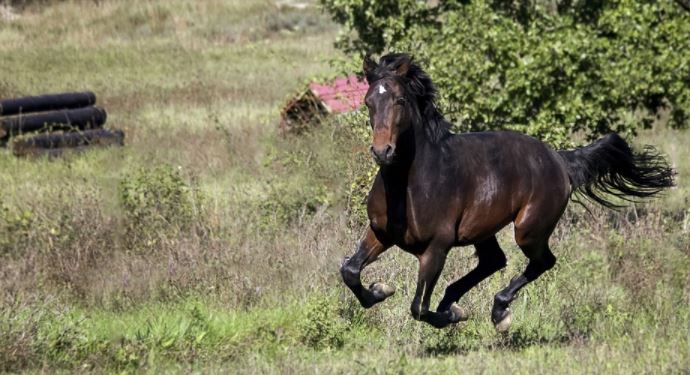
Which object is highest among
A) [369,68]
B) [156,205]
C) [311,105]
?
[369,68]

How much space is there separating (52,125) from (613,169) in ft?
45.1

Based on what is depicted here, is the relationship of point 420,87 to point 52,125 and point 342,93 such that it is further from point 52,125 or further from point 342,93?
point 52,125

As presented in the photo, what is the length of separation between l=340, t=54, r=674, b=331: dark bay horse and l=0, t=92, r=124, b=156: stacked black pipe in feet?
44.3

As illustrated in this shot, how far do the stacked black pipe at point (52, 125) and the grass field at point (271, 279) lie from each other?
0.63m

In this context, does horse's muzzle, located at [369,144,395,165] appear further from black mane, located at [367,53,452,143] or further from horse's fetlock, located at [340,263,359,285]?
horse's fetlock, located at [340,263,359,285]

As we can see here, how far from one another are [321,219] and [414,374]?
218 inches

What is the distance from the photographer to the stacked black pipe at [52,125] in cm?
2092

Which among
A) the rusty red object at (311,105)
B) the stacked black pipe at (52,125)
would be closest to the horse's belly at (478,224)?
the rusty red object at (311,105)

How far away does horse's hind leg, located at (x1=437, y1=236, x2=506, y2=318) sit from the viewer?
29.0 ft

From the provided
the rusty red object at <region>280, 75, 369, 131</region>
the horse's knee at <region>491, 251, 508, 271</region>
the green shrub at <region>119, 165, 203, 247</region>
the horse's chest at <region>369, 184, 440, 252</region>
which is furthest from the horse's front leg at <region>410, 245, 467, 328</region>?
the rusty red object at <region>280, 75, 369, 131</region>

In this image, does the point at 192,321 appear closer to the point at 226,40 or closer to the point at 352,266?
the point at 352,266

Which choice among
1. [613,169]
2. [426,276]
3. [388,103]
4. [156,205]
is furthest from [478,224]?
[156,205]

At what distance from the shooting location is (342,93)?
14.7 m

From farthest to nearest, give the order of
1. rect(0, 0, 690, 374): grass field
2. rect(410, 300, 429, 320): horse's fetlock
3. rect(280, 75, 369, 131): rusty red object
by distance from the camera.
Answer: rect(280, 75, 369, 131): rusty red object
rect(0, 0, 690, 374): grass field
rect(410, 300, 429, 320): horse's fetlock
